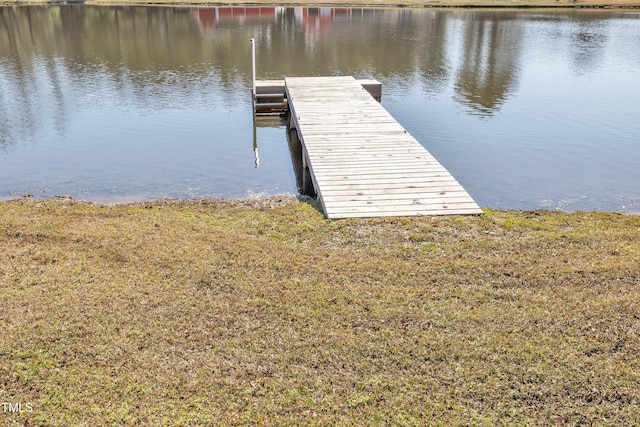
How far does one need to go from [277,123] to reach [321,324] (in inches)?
518

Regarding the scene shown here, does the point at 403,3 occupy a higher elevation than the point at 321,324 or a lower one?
higher

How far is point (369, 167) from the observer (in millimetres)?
10414

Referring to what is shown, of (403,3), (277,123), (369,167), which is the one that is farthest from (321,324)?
(403,3)

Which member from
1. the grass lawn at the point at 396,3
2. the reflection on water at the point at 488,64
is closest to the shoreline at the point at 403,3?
the grass lawn at the point at 396,3

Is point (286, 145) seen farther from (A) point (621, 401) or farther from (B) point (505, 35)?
(B) point (505, 35)

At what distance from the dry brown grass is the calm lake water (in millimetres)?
4226

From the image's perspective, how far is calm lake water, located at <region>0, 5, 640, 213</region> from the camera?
12.7 metres

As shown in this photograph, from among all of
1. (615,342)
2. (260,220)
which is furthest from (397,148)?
(615,342)

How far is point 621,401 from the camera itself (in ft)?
15.0

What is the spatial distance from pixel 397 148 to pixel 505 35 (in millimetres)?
30494

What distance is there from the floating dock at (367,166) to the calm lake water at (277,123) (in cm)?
147

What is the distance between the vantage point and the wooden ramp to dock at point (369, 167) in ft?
29.3

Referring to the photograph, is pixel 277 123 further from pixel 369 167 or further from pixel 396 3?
pixel 396 3

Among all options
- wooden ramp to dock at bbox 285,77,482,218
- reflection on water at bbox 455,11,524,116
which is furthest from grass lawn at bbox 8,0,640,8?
wooden ramp to dock at bbox 285,77,482,218
